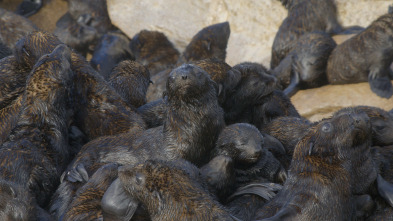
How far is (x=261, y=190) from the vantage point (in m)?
5.38

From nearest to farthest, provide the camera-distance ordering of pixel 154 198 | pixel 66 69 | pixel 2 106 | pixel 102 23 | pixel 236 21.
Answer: pixel 154 198 < pixel 66 69 < pixel 2 106 < pixel 236 21 < pixel 102 23

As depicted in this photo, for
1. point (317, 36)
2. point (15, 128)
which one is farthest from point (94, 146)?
point (317, 36)

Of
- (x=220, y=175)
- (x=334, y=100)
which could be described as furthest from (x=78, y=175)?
(x=334, y=100)

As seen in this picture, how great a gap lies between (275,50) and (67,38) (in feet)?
14.0

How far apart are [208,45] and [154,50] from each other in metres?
2.20

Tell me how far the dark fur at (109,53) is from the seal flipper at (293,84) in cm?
308

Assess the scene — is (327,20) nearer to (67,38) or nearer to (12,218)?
(67,38)

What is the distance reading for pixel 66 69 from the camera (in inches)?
259

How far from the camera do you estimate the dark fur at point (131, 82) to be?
7.73 meters

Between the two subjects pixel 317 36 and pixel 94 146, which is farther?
pixel 317 36

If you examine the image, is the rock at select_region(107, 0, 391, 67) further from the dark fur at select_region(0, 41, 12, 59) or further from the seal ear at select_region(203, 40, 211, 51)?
the dark fur at select_region(0, 41, 12, 59)

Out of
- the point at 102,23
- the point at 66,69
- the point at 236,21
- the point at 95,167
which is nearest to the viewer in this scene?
the point at 95,167

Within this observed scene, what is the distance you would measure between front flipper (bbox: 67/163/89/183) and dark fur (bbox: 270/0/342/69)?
731 cm

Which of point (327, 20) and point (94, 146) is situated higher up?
point (94, 146)
